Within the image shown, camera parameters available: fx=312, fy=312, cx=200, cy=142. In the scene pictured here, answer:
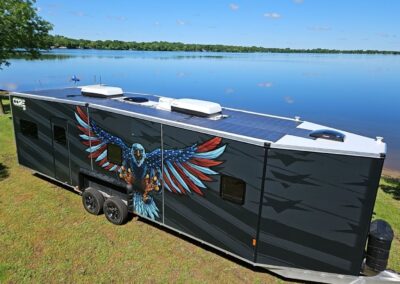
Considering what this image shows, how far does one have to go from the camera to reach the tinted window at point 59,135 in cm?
1014

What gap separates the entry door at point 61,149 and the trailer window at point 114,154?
6.66 ft

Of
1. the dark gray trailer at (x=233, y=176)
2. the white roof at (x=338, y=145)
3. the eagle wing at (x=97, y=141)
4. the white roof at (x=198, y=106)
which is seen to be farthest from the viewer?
the eagle wing at (x=97, y=141)

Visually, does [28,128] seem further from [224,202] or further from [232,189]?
[232,189]

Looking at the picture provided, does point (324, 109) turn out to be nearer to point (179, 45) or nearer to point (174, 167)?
point (174, 167)

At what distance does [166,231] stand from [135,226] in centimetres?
94

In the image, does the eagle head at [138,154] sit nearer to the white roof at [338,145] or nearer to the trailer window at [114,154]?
the trailer window at [114,154]

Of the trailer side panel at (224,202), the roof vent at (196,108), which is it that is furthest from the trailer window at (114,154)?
the roof vent at (196,108)

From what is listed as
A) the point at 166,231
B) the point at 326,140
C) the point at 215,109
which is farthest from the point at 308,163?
the point at 166,231

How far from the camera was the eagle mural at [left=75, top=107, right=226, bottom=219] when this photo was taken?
278 inches

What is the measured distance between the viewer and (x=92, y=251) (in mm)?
7828

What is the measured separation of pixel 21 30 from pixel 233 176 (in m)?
22.0

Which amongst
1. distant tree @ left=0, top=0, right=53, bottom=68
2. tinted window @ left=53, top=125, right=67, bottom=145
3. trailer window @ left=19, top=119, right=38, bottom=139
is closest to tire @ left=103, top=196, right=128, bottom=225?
tinted window @ left=53, top=125, right=67, bottom=145

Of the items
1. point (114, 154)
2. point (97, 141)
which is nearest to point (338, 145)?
point (114, 154)

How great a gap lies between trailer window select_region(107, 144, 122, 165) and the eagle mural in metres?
0.09
